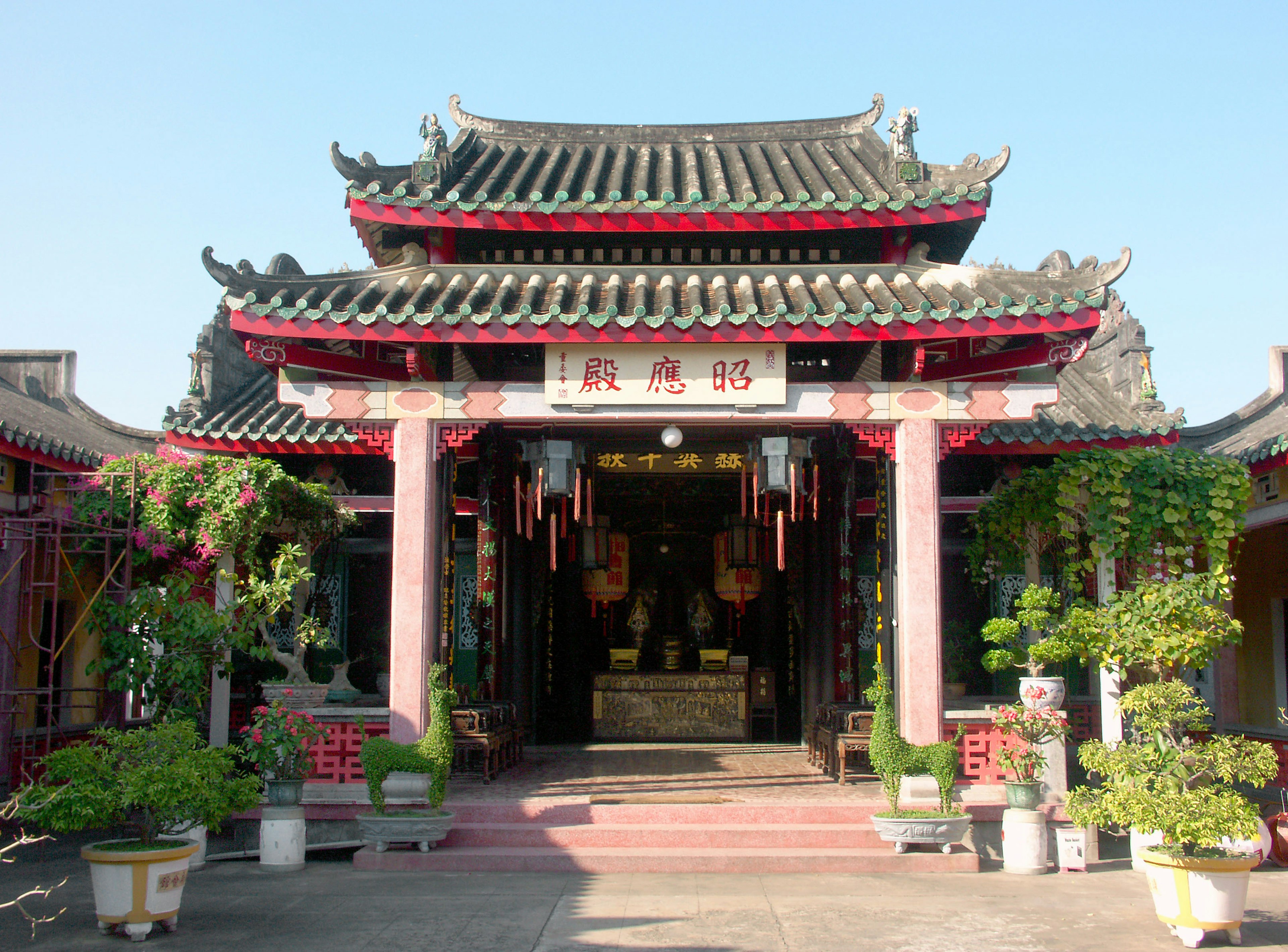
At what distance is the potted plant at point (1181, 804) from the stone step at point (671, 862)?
1.35 meters

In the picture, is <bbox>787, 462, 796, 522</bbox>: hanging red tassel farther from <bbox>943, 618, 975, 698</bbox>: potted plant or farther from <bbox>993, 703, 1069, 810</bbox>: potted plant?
<bbox>943, 618, 975, 698</bbox>: potted plant

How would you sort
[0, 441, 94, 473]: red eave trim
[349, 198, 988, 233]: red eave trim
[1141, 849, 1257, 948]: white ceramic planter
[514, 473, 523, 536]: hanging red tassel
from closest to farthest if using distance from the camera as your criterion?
[1141, 849, 1257, 948]: white ceramic planter, [349, 198, 988, 233]: red eave trim, [0, 441, 94, 473]: red eave trim, [514, 473, 523, 536]: hanging red tassel

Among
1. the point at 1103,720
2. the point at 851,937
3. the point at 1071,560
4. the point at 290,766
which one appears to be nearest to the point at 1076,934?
the point at 851,937

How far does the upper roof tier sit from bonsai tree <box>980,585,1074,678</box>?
362 centimetres

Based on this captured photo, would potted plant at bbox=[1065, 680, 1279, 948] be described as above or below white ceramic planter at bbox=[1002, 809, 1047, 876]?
above

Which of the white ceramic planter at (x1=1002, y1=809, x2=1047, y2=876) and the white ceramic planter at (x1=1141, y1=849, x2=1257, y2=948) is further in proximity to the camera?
the white ceramic planter at (x1=1002, y1=809, x2=1047, y2=876)

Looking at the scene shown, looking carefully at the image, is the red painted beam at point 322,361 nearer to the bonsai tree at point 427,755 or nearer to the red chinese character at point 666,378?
the red chinese character at point 666,378

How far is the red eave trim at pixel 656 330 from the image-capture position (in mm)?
8656

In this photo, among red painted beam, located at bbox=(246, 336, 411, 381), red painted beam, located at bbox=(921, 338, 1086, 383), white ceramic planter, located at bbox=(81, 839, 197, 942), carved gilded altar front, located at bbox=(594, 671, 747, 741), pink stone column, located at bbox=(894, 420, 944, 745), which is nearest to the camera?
white ceramic planter, located at bbox=(81, 839, 197, 942)

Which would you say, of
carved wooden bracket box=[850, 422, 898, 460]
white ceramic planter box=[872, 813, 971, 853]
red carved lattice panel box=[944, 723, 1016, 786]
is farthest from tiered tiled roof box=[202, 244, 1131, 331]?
white ceramic planter box=[872, 813, 971, 853]

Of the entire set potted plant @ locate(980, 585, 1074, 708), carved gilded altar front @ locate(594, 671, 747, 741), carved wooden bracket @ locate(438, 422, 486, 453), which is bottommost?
carved gilded altar front @ locate(594, 671, 747, 741)

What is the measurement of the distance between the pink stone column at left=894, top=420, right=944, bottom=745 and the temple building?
27 mm

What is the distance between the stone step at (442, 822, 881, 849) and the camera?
8477 millimetres

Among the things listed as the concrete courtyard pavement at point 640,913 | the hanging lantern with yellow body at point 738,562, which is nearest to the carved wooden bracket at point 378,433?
the concrete courtyard pavement at point 640,913
